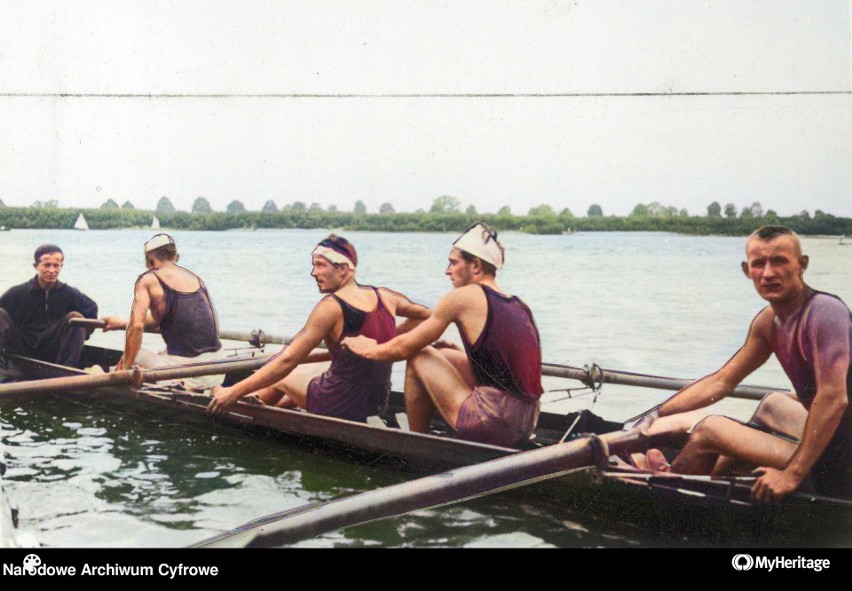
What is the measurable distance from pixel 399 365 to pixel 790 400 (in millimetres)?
2612

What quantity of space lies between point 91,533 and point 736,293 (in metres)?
4.16

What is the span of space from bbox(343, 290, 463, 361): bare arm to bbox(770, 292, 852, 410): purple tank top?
1.94 metres

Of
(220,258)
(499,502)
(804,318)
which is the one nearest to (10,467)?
(220,258)

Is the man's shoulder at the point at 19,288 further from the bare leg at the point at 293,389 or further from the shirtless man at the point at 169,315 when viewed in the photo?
the bare leg at the point at 293,389

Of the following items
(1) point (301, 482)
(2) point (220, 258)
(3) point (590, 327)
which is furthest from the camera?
(2) point (220, 258)

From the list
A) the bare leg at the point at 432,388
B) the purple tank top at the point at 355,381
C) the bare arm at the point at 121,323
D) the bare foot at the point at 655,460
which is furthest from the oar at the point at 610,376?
the bare arm at the point at 121,323

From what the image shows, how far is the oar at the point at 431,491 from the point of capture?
171 inches

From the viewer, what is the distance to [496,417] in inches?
223

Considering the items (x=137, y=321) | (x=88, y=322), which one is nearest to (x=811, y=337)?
(x=137, y=321)

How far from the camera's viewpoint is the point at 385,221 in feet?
19.8

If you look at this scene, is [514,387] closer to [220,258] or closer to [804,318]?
[804,318]

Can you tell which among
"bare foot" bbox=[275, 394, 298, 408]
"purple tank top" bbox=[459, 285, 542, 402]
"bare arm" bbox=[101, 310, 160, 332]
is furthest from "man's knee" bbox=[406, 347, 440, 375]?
"bare arm" bbox=[101, 310, 160, 332]

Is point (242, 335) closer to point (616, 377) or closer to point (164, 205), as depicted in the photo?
point (164, 205)

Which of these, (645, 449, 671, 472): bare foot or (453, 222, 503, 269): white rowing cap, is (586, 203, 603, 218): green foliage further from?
(645, 449, 671, 472): bare foot
